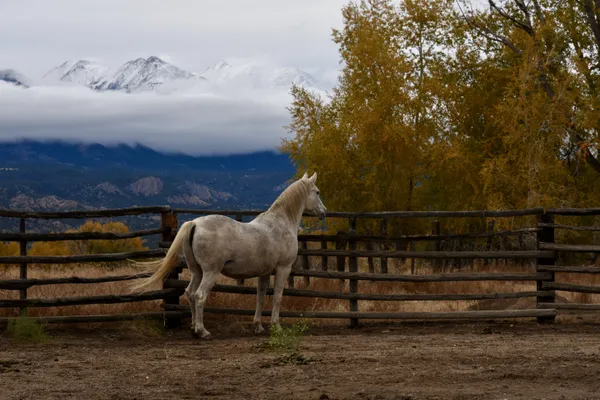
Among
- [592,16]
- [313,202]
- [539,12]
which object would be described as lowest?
[313,202]

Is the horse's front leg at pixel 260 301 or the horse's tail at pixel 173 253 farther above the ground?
the horse's tail at pixel 173 253

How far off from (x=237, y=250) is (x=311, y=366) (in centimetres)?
266

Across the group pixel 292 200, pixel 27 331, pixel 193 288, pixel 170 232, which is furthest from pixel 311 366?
pixel 170 232

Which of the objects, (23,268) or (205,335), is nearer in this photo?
(205,335)

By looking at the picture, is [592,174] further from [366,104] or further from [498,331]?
[498,331]

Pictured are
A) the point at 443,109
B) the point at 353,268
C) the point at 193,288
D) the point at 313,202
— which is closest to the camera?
the point at 193,288

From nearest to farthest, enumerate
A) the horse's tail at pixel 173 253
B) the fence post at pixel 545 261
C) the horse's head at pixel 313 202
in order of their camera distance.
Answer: the horse's tail at pixel 173 253 → the horse's head at pixel 313 202 → the fence post at pixel 545 261

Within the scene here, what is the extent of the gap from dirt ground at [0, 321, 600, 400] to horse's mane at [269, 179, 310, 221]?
1747mm

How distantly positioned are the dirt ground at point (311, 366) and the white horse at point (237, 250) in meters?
0.65

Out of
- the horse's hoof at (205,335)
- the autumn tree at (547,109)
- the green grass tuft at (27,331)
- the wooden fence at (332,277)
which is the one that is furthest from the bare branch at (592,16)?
the green grass tuft at (27,331)

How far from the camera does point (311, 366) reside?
23.9ft

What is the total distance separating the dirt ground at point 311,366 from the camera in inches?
245

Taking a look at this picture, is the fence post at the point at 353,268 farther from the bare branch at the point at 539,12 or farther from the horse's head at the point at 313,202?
the bare branch at the point at 539,12

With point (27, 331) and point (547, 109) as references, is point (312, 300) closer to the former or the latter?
point (27, 331)
